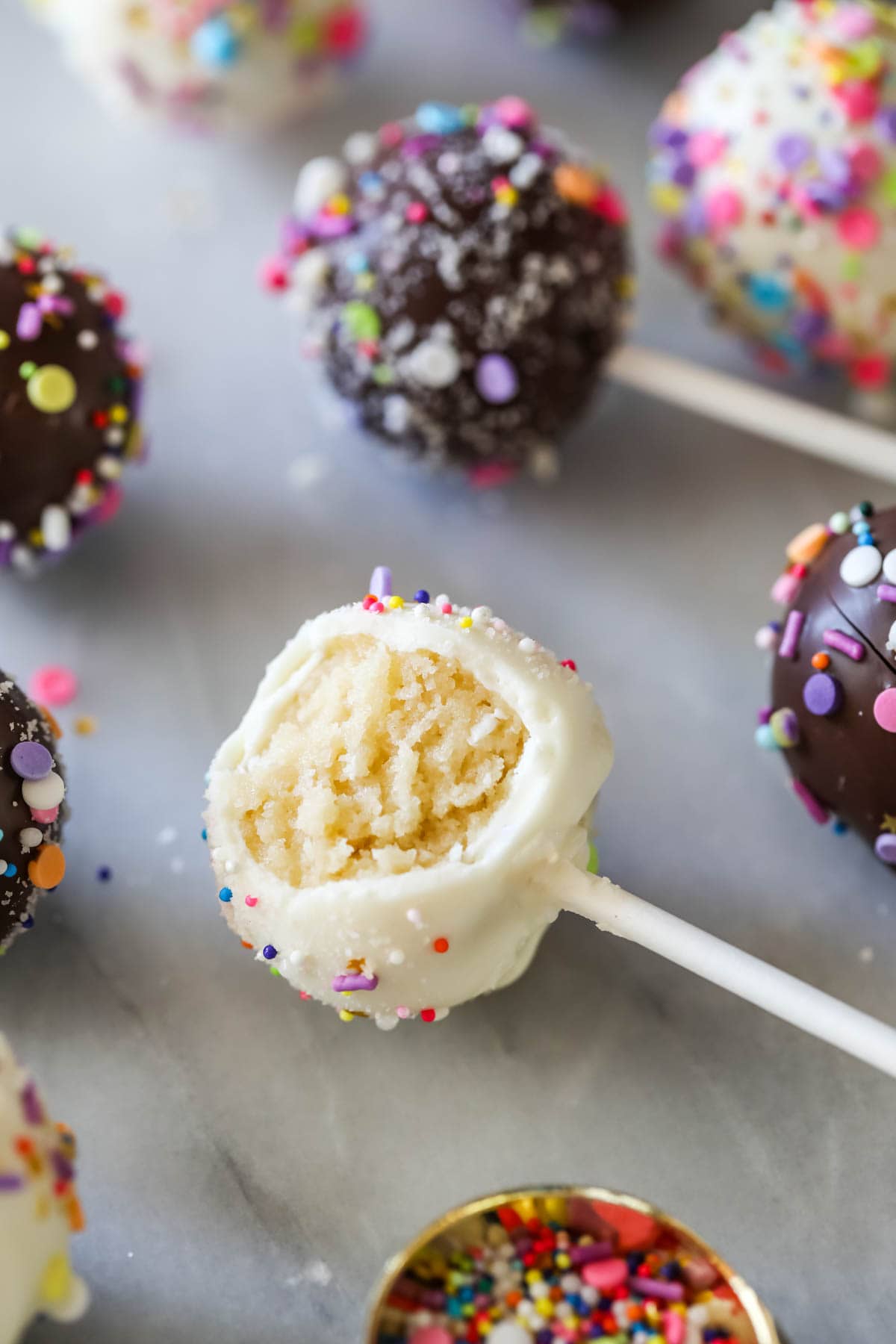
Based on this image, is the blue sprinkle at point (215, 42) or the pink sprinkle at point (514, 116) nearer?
the pink sprinkle at point (514, 116)

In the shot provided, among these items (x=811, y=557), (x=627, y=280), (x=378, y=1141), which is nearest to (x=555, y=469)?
(x=627, y=280)

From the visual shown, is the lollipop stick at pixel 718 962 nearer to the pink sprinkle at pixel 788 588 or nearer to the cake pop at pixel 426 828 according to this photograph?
the cake pop at pixel 426 828

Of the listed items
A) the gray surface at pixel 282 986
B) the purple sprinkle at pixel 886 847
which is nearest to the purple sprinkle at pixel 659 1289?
the gray surface at pixel 282 986

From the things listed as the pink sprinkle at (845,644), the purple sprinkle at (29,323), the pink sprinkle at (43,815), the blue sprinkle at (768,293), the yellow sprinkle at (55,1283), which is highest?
the purple sprinkle at (29,323)

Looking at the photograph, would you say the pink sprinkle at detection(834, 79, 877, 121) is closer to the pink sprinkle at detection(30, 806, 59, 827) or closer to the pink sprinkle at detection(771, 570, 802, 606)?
the pink sprinkle at detection(771, 570, 802, 606)

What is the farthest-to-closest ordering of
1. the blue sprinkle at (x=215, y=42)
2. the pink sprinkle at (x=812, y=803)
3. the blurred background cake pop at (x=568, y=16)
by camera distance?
the blurred background cake pop at (x=568, y=16)
the blue sprinkle at (x=215, y=42)
the pink sprinkle at (x=812, y=803)

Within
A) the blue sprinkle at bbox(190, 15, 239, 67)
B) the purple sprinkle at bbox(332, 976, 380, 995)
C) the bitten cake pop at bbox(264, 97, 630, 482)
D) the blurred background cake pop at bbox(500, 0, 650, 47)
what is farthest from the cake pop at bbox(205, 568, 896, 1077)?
the blurred background cake pop at bbox(500, 0, 650, 47)

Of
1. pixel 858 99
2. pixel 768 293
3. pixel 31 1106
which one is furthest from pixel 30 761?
pixel 858 99

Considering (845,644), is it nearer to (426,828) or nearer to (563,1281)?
(426,828)
